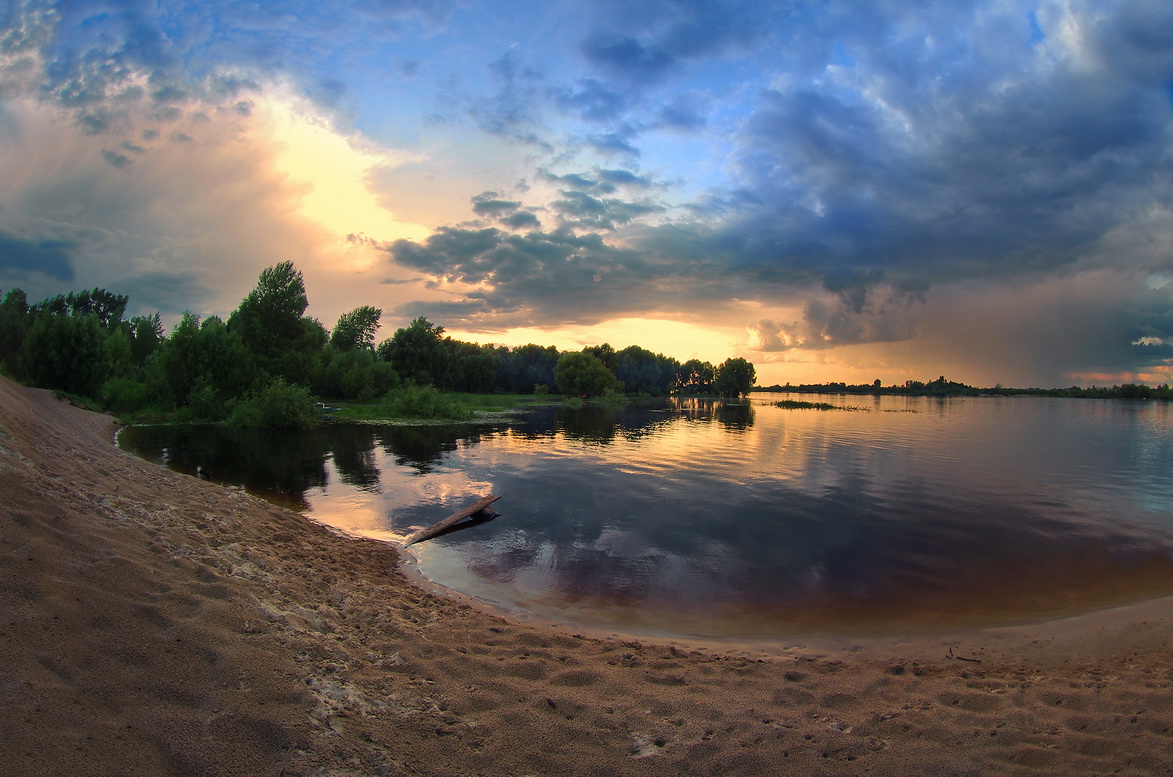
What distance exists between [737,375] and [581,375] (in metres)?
82.3

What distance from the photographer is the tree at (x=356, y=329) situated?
10581 centimetres

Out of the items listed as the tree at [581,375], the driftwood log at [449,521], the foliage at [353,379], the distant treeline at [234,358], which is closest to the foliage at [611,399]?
the distant treeline at [234,358]

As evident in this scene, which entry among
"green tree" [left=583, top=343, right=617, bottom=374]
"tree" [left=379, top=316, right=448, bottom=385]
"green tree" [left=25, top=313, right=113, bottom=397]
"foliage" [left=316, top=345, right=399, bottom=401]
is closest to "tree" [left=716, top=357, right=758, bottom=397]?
"green tree" [left=583, top=343, right=617, bottom=374]

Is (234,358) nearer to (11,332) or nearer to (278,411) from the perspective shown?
(278,411)

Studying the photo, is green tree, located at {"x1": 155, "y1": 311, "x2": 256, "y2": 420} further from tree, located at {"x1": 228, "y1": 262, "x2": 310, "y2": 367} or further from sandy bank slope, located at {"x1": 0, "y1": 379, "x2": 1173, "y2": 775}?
sandy bank slope, located at {"x1": 0, "y1": 379, "x2": 1173, "y2": 775}

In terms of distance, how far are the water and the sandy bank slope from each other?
2811mm

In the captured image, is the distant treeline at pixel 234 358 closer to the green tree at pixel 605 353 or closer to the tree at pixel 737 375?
the green tree at pixel 605 353

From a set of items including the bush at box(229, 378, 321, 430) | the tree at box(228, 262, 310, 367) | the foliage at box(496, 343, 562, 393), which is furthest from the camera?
the foliage at box(496, 343, 562, 393)

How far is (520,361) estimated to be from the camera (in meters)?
140

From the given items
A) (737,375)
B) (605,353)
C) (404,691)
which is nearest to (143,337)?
(605,353)

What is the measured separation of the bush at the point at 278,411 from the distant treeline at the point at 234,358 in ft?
0.26

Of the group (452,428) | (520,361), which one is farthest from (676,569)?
(520,361)

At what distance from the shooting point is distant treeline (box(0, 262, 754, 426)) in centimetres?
4600

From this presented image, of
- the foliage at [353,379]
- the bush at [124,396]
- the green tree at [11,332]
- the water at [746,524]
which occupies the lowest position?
the water at [746,524]
